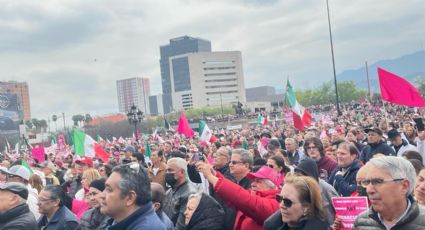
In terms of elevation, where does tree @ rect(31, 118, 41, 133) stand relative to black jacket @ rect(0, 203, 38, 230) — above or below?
above

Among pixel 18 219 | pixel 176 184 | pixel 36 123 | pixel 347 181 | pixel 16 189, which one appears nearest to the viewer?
pixel 18 219

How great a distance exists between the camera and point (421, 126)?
8.91 m

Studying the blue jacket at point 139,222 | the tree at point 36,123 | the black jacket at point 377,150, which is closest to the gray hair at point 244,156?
the blue jacket at point 139,222

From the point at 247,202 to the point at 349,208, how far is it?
85cm

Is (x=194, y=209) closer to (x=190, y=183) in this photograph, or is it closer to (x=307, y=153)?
(x=190, y=183)

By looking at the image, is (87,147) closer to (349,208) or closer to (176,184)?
(176,184)

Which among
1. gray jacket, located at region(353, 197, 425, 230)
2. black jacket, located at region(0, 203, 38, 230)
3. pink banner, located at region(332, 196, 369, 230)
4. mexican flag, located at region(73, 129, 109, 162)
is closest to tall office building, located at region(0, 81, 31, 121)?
mexican flag, located at region(73, 129, 109, 162)

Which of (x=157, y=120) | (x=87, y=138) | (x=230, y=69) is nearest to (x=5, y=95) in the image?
(x=157, y=120)

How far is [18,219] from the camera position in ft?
14.8

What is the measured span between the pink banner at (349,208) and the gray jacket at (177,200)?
1.97 metres

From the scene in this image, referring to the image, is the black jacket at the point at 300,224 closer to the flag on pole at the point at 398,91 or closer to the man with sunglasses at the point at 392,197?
the man with sunglasses at the point at 392,197

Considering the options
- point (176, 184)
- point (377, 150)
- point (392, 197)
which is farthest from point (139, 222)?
point (377, 150)

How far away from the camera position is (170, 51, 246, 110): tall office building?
177 m

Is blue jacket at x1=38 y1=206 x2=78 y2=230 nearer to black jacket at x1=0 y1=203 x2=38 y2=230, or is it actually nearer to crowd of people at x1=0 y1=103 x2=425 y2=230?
crowd of people at x1=0 y1=103 x2=425 y2=230
